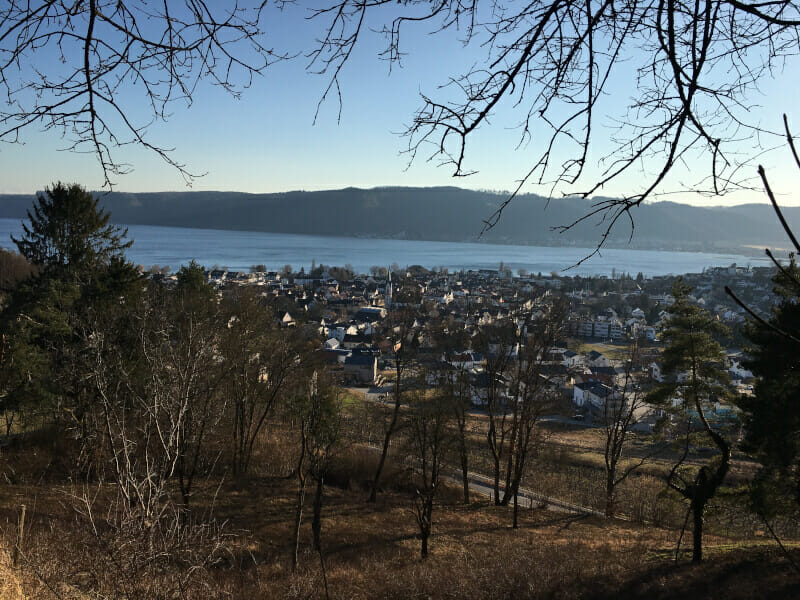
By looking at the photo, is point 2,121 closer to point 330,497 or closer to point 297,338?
point 330,497

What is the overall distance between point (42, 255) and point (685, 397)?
1475 cm

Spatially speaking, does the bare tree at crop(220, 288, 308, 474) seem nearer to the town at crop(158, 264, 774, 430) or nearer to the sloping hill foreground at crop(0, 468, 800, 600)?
the sloping hill foreground at crop(0, 468, 800, 600)

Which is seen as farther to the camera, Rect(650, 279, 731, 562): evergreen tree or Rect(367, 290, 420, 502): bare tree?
Rect(367, 290, 420, 502): bare tree

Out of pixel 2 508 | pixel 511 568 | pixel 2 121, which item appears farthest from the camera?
pixel 2 508

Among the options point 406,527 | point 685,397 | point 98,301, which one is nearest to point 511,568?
point 406,527

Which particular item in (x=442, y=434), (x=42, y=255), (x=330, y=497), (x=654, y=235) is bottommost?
(x=330, y=497)

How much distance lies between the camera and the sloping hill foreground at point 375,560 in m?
4.22

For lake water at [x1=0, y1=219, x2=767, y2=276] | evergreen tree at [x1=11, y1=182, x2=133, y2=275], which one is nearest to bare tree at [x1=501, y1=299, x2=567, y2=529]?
evergreen tree at [x1=11, y1=182, x2=133, y2=275]

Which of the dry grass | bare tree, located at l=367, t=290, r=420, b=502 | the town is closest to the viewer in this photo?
the dry grass

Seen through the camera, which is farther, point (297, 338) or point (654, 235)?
point (654, 235)

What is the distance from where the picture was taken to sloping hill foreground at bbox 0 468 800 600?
13.8 feet

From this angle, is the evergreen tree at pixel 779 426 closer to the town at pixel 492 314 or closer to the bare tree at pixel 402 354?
the town at pixel 492 314

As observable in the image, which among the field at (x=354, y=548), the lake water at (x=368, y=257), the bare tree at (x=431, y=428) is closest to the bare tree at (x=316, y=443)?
the field at (x=354, y=548)

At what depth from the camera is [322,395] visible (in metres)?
8.41
